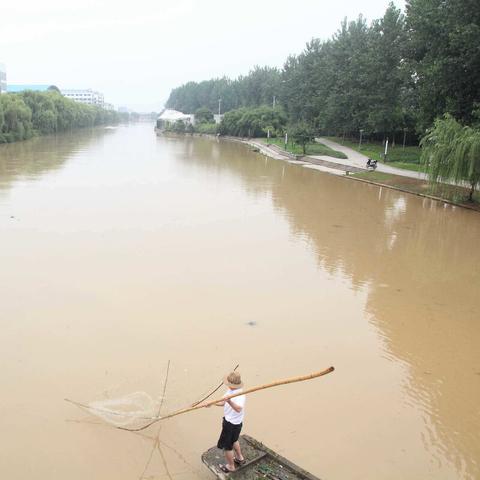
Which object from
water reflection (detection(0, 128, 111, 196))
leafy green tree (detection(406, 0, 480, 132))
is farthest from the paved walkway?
water reflection (detection(0, 128, 111, 196))

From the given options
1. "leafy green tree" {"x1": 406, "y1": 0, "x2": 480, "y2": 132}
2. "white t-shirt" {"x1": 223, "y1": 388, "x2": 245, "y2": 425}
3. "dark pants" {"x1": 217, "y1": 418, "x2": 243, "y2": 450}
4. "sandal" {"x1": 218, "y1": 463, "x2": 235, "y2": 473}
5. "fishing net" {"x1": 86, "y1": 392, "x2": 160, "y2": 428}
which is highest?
"leafy green tree" {"x1": 406, "y1": 0, "x2": 480, "y2": 132}

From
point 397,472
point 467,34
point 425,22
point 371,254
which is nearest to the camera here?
point 397,472

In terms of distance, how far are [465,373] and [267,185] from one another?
17.8 meters

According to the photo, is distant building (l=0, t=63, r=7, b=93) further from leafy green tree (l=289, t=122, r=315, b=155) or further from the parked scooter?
the parked scooter

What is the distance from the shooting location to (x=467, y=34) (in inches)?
751

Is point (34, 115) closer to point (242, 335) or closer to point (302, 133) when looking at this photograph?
point (302, 133)

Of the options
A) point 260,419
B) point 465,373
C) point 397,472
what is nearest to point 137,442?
point 260,419

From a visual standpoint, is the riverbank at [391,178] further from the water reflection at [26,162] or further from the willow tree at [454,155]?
the water reflection at [26,162]

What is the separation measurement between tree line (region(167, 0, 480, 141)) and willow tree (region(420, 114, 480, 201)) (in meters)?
2.75

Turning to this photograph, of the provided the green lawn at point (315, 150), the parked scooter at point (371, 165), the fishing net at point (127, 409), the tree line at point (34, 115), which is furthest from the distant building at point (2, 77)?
the fishing net at point (127, 409)

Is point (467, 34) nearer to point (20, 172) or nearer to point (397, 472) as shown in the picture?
point (397, 472)

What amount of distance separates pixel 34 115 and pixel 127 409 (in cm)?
5676

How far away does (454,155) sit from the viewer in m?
17.4

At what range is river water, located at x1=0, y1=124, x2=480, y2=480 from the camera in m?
4.91
